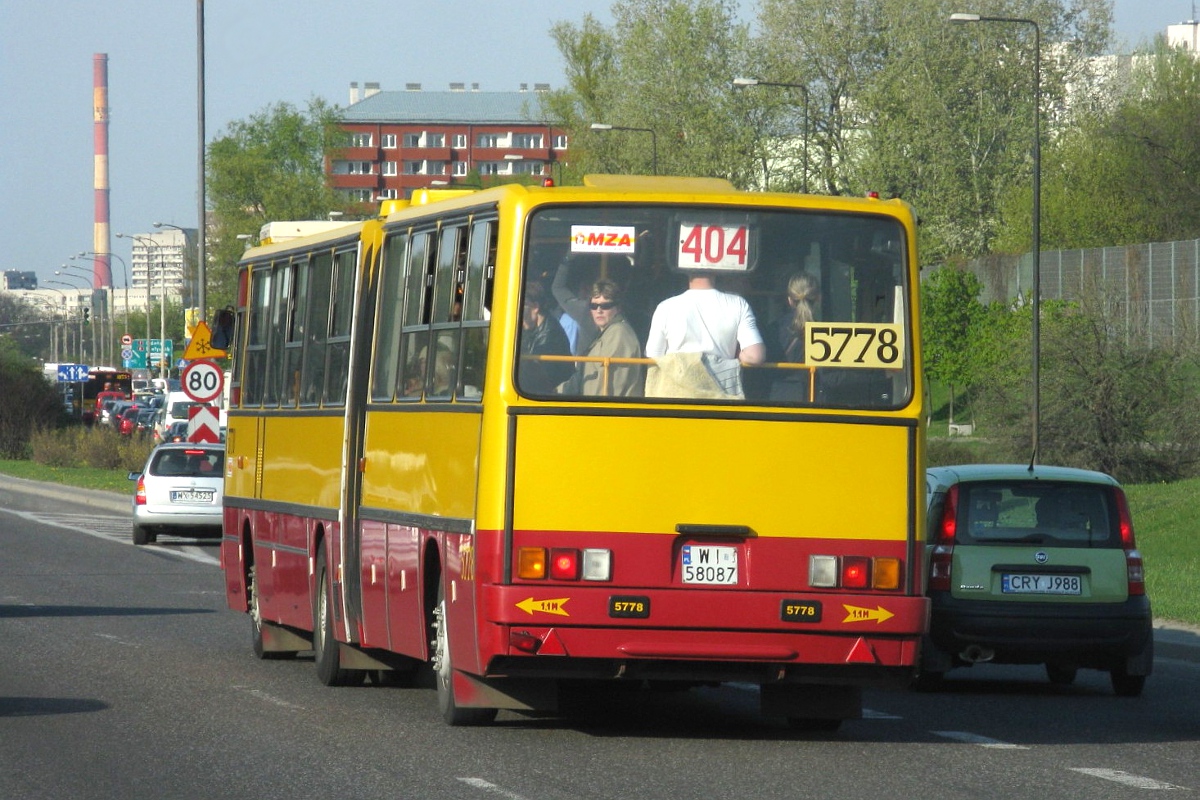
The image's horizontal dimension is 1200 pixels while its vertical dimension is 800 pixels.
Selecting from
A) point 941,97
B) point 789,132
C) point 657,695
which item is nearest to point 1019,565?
point 657,695

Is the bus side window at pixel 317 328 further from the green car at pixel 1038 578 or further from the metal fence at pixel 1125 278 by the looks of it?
the metal fence at pixel 1125 278

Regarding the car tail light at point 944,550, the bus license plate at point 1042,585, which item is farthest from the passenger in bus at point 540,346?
the bus license plate at point 1042,585

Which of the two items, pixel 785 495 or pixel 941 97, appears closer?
pixel 785 495

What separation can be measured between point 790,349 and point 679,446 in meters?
0.74

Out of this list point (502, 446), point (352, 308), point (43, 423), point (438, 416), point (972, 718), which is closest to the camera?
point (502, 446)

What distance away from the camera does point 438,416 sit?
470 inches

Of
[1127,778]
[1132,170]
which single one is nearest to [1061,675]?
[1127,778]

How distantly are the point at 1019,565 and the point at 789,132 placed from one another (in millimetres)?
64199

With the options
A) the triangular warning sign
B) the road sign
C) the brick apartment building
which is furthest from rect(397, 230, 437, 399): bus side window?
the brick apartment building

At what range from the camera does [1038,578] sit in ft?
46.3

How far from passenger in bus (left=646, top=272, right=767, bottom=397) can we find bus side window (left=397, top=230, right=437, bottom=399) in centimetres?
176

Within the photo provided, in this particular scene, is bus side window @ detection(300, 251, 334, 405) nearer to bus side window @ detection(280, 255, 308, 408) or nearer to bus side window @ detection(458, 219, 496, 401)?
bus side window @ detection(280, 255, 308, 408)

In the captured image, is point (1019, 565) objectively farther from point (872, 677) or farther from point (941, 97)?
point (941, 97)

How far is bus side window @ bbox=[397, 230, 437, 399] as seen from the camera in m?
12.5
